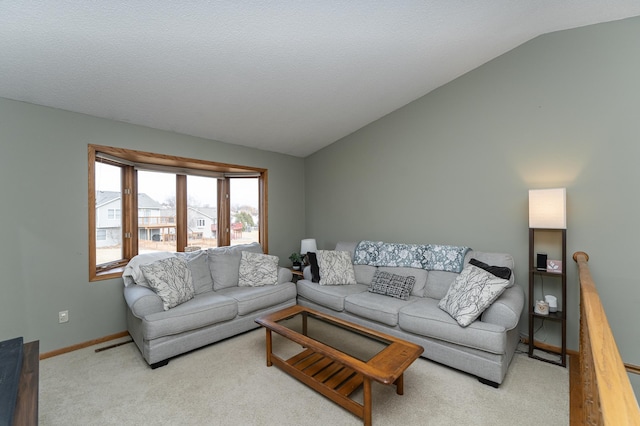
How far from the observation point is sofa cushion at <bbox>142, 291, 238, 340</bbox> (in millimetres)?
2473

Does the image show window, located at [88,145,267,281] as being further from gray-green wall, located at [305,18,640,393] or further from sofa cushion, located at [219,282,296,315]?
gray-green wall, located at [305,18,640,393]

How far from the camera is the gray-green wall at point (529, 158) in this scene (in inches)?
96.3

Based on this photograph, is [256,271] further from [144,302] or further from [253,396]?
[253,396]

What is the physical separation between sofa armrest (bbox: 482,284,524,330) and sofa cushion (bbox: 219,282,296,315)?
7.15 feet

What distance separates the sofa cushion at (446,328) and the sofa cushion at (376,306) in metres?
0.08

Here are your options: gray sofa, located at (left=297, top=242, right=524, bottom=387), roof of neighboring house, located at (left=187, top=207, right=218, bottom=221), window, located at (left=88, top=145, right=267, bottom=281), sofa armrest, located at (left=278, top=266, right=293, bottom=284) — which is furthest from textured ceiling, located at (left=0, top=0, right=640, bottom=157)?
gray sofa, located at (left=297, top=242, right=524, bottom=387)

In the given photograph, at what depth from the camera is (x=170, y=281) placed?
2.81 metres

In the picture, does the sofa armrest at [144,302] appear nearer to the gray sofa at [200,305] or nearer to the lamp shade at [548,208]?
the gray sofa at [200,305]

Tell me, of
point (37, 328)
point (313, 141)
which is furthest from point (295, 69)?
point (37, 328)

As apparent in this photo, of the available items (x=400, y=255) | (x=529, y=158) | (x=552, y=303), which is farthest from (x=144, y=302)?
(x=529, y=158)

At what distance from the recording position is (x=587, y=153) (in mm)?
2598

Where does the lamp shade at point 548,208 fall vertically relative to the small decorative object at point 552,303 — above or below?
above

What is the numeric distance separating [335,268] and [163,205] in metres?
2.51

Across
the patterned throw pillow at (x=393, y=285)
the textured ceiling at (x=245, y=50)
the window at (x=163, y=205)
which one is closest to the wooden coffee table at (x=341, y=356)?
the patterned throw pillow at (x=393, y=285)
